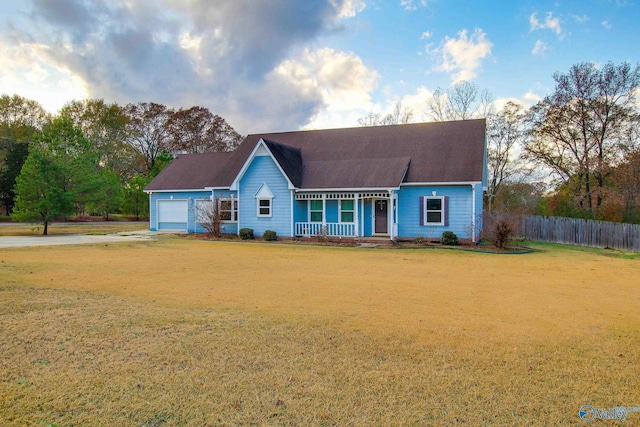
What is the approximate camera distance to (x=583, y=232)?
2327 centimetres

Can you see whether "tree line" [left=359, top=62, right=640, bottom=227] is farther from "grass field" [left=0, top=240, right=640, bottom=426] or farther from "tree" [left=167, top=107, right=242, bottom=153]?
"tree" [left=167, top=107, right=242, bottom=153]

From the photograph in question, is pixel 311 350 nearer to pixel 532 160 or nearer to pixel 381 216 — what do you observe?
pixel 381 216

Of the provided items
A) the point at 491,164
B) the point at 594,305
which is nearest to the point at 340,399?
the point at 594,305

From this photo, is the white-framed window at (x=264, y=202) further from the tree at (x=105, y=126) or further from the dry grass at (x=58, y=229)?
the tree at (x=105, y=126)

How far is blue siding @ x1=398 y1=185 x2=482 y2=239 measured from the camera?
2122 centimetres

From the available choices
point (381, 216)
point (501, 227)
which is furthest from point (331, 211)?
point (501, 227)

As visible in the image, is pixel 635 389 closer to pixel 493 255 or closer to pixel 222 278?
pixel 222 278

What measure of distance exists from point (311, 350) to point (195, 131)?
177 ft

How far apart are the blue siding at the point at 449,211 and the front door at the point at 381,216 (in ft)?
3.24

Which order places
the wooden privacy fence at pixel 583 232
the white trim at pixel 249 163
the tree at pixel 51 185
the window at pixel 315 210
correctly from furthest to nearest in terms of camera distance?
the tree at pixel 51 185
the window at pixel 315 210
the white trim at pixel 249 163
the wooden privacy fence at pixel 583 232

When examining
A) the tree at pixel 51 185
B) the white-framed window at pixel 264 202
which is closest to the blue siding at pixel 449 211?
the white-framed window at pixel 264 202

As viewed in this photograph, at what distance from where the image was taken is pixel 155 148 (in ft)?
186

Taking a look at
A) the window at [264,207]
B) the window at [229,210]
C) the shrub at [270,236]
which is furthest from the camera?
the window at [229,210]

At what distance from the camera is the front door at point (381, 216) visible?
23.4 m
